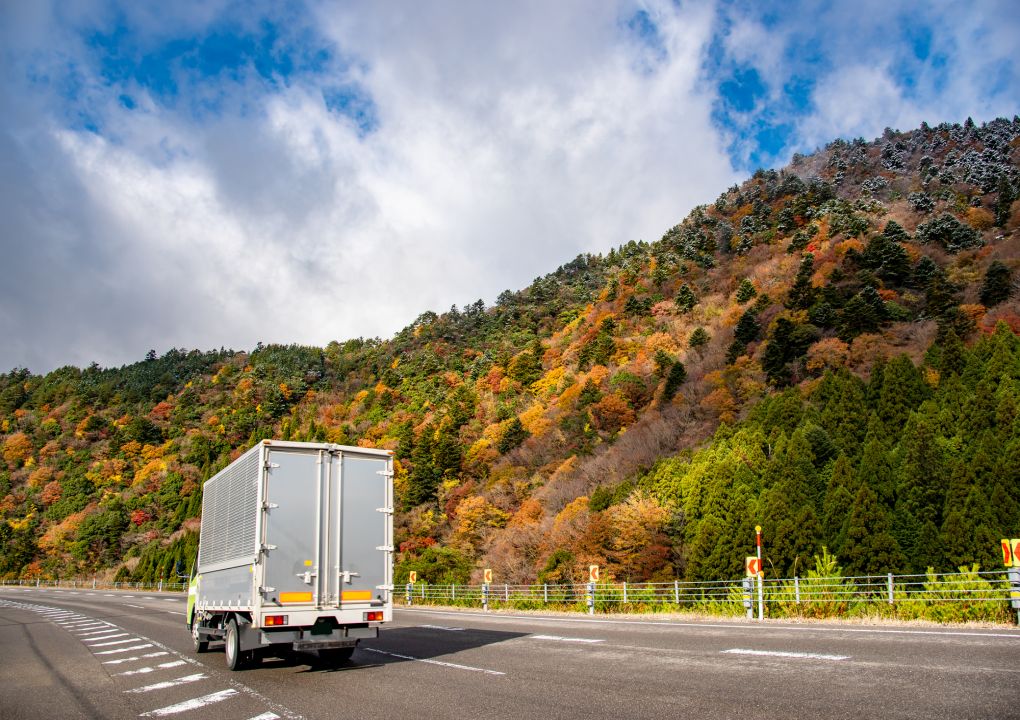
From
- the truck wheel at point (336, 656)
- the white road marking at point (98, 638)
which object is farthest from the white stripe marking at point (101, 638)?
the truck wheel at point (336, 656)

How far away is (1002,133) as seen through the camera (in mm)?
104438

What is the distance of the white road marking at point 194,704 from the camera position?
7.22 meters

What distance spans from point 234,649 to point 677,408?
46.9 m

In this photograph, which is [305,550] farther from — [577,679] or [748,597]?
[748,597]

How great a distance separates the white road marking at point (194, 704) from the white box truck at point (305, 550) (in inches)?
43.0

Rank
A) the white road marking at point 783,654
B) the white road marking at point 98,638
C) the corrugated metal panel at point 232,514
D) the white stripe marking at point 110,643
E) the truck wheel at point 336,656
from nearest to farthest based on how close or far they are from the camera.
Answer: the white road marking at point 783,654 → the corrugated metal panel at point 232,514 → the truck wheel at point 336,656 → the white stripe marking at point 110,643 → the white road marking at point 98,638

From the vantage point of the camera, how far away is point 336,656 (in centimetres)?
1128

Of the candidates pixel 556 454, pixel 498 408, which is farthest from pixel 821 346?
pixel 498 408

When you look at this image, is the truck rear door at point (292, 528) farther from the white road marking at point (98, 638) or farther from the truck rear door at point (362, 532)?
the white road marking at point (98, 638)

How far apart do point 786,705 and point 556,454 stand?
55594mm

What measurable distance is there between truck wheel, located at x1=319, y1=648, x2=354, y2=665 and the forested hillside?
73.2 ft

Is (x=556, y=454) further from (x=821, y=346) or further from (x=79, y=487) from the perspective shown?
(x=79, y=487)

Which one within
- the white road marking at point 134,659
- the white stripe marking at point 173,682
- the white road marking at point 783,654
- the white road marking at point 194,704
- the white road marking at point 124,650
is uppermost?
the white road marking at point 783,654

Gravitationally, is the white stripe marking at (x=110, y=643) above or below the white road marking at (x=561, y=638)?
below
